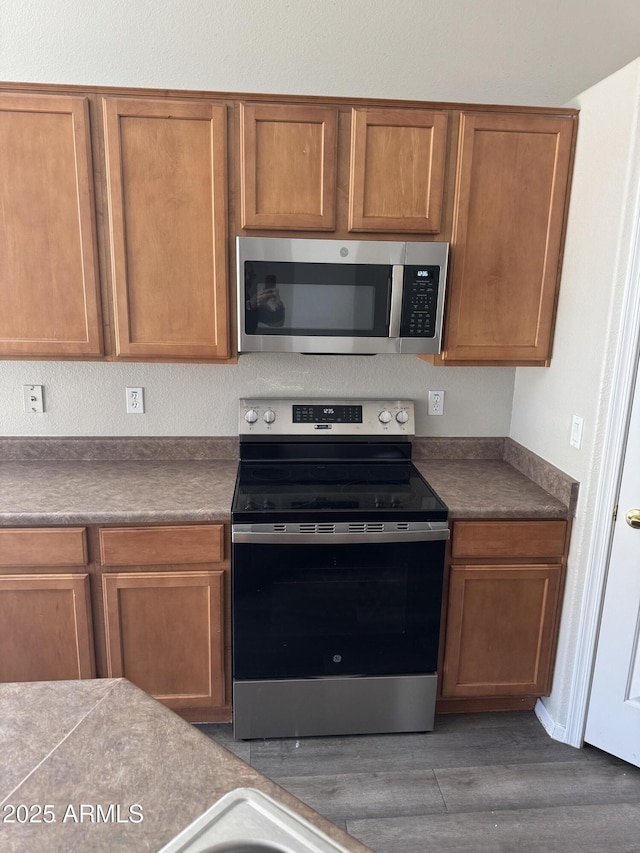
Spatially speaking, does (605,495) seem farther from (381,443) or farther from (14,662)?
(14,662)

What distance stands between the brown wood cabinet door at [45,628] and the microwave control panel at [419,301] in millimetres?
1436

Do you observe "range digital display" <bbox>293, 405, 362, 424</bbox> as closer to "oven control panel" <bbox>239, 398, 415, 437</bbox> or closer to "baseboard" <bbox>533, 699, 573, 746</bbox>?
"oven control panel" <bbox>239, 398, 415, 437</bbox>

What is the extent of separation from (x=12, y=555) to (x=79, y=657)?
43cm

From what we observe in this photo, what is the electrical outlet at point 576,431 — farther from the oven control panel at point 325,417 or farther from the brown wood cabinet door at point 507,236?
the oven control panel at point 325,417

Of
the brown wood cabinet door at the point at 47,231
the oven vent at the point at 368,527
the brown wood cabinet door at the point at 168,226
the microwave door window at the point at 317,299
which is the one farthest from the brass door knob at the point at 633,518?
the brown wood cabinet door at the point at 47,231

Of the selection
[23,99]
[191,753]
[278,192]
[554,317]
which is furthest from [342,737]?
[23,99]

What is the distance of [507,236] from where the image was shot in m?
2.11

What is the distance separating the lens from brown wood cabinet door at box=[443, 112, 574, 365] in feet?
6.68

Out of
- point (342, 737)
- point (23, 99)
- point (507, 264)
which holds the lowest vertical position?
point (342, 737)

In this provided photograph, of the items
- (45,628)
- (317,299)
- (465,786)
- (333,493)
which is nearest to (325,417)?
(333,493)

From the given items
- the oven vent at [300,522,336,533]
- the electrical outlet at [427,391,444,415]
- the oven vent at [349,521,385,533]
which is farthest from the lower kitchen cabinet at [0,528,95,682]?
the electrical outlet at [427,391,444,415]

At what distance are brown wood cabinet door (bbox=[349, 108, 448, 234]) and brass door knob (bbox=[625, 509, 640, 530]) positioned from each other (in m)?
1.16

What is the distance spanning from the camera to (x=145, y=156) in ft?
6.45

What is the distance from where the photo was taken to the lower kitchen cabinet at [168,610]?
198cm
